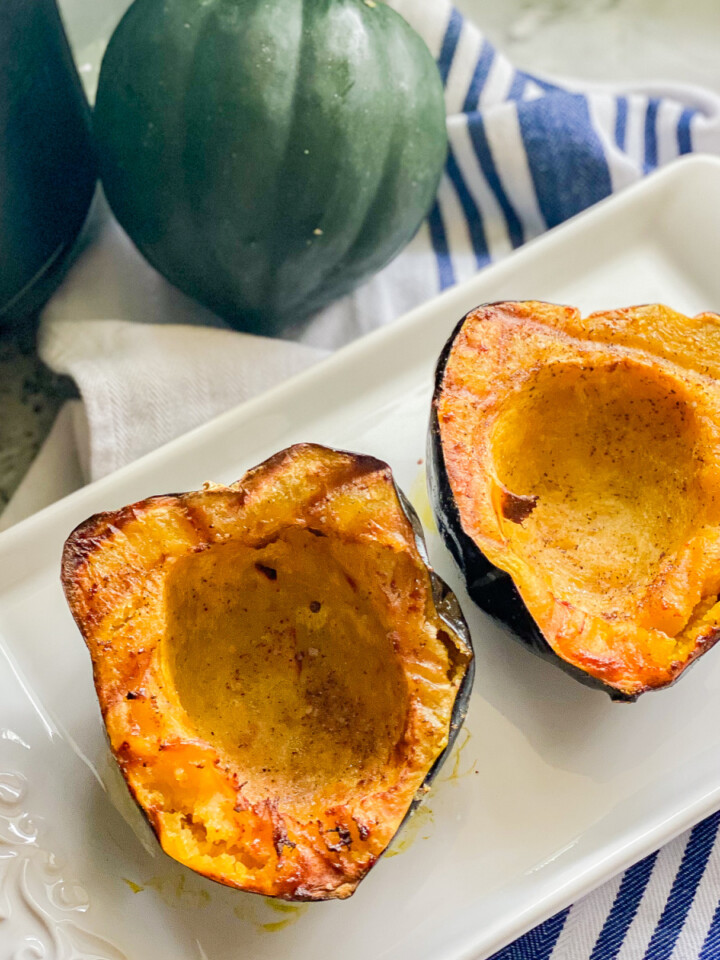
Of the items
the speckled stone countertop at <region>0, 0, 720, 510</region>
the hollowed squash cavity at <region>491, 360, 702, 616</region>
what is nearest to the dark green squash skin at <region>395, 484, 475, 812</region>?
the hollowed squash cavity at <region>491, 360, 702, 616</region>

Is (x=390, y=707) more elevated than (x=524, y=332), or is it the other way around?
(x=524, y=332)

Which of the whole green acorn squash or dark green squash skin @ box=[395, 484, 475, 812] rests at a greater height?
the whole green acorn squash

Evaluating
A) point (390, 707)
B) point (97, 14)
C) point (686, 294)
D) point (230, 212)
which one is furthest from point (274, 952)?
point (97, 14)

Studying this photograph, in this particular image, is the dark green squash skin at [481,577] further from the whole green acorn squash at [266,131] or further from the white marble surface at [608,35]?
the white marble surface at [608,35]

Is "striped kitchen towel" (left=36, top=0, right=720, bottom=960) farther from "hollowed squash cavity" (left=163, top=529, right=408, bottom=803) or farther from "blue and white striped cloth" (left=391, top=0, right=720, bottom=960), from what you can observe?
"hollowed squash cavity" (left=163, top=529, right=408, bottom=803)

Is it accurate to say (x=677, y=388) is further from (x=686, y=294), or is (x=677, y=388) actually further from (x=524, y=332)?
(x=686, y=294)
